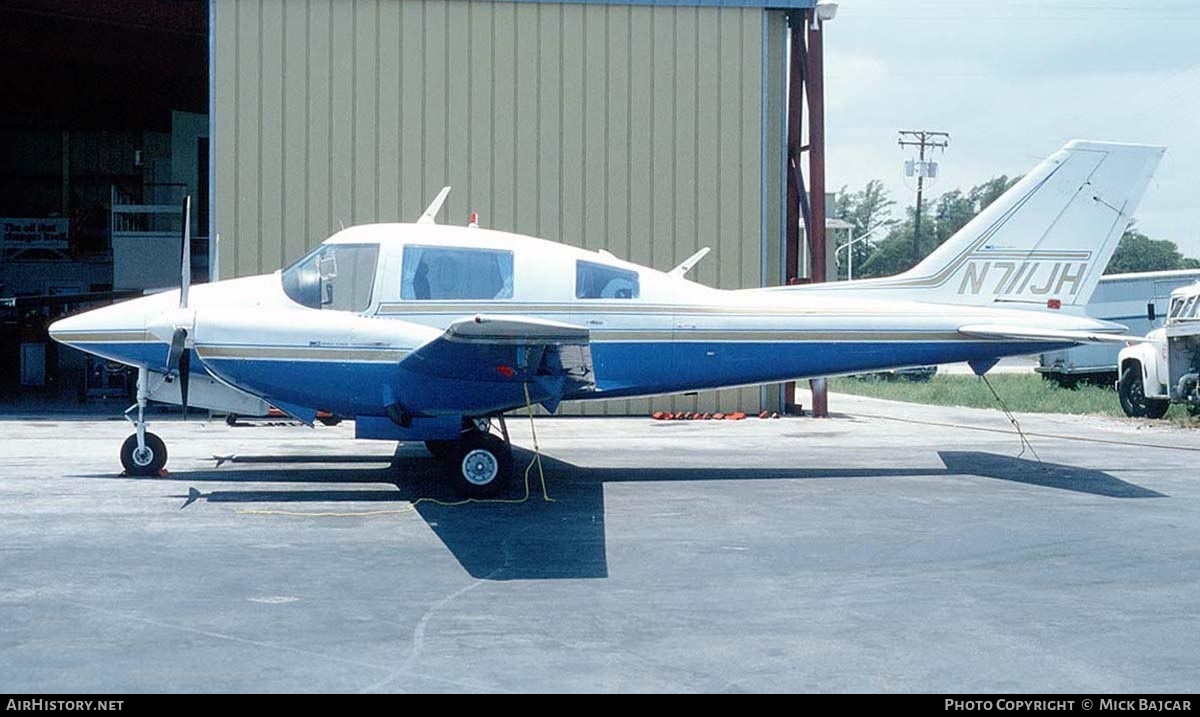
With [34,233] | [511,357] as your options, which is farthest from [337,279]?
[34,233]

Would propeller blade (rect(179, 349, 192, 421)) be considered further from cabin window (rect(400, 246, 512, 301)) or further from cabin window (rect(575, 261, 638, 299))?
cabin window (rect(575, 261, 638, 299))

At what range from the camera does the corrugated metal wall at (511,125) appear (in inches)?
763

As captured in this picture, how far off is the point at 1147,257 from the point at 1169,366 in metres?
86.1

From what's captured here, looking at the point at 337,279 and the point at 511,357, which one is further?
the point at 337,279

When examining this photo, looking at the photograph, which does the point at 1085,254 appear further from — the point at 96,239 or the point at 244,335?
the point at 96,239

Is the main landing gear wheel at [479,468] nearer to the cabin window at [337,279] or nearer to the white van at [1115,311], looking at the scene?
the cabin window at [337,279]

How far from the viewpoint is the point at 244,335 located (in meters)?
10.3

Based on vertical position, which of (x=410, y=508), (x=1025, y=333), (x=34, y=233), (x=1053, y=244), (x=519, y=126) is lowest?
(x=410, y=508)

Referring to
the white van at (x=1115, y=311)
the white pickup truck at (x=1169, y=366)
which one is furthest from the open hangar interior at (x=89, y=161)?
the white van at (x=1115, y=311)

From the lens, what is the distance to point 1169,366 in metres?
19.6

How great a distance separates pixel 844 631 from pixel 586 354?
4244 mm

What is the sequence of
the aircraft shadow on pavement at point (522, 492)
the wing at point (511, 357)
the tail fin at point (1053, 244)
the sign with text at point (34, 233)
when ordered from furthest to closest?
the sign with text at point (34, 233)
the tail fin at point (1053, 244)
the wing at point (511, 357)
the aircraft shadow on pavement at point (522, 492)

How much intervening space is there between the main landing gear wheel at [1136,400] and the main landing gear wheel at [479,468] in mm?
14647

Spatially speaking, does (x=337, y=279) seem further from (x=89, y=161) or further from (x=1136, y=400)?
(x=89, y=161)
